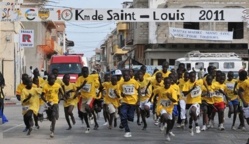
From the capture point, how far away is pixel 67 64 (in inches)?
1314

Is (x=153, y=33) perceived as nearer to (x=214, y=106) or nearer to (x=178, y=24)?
(x=178, y=24)

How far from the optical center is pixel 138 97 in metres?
16.3

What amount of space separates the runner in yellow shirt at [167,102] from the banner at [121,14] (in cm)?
1451

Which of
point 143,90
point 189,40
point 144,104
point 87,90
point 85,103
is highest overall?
point 189,40

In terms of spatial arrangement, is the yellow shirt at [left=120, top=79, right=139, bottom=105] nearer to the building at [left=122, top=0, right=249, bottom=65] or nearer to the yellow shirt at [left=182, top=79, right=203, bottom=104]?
the yellow shirt at [left=182, top=79, right=203, bottom=104]

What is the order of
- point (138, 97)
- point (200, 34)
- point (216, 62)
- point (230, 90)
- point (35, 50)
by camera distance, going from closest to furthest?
point (138, 97), point (230, 90), point (216, 62), point (200, 34), point (35, 50)

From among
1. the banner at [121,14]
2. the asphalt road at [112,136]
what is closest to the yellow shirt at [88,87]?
the asphalt road at [112,136]

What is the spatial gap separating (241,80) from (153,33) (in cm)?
3996

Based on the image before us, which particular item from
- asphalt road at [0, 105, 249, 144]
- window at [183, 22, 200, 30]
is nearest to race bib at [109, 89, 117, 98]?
asphalt road at [0, 105, 249, 144]

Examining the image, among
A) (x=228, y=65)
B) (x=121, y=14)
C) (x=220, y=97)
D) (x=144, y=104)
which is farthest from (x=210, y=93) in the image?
(x=228, y=65)

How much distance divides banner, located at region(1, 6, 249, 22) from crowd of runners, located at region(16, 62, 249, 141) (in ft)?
33.0

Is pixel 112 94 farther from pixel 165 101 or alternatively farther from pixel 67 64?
pixel 67 64

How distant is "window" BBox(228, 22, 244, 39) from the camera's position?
55.3 metres

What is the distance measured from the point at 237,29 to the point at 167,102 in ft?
137
